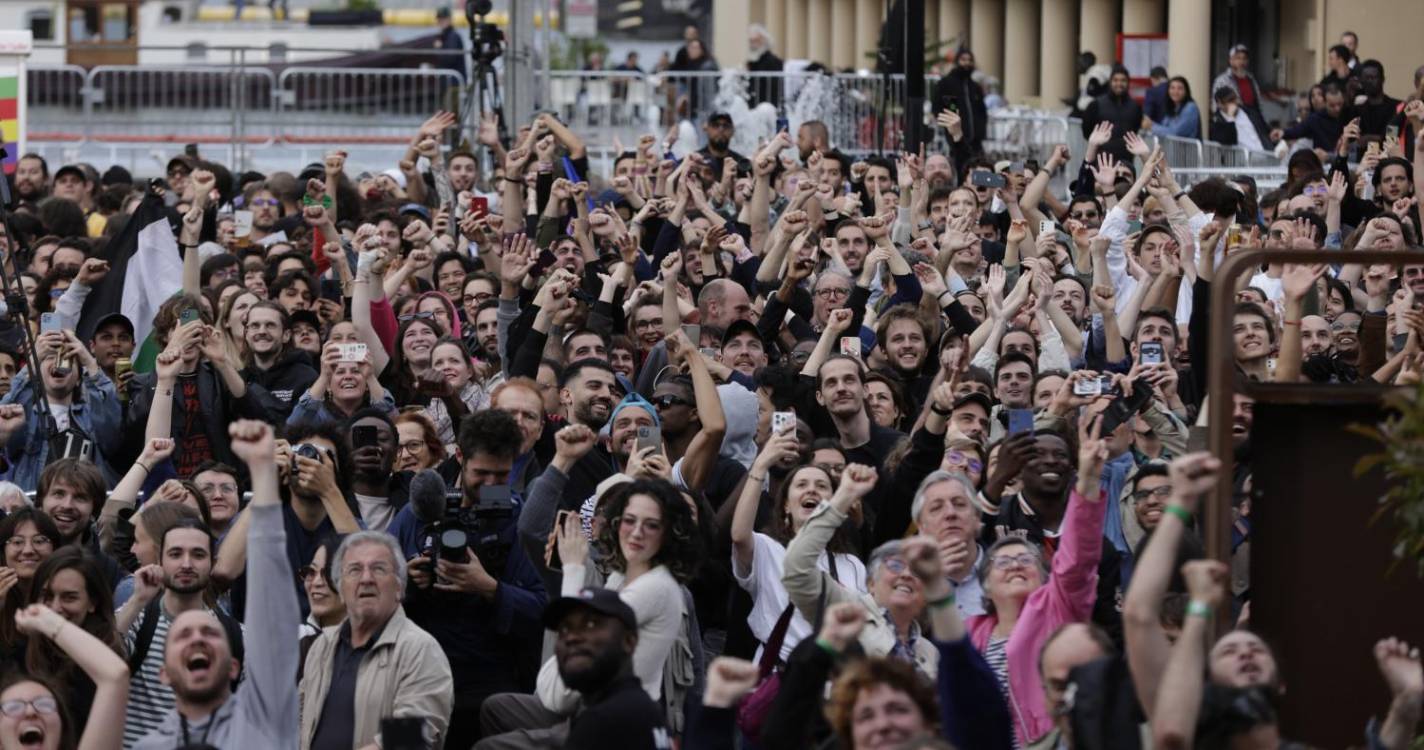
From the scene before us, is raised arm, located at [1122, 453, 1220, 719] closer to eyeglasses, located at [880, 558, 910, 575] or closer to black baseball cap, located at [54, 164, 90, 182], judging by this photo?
eyeglasses, located at [880, 558, 910, 575]

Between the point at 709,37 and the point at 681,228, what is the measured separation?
57394 millimetres

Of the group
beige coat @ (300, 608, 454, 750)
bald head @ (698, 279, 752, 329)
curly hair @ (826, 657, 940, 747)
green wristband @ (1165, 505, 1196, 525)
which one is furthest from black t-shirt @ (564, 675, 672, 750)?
bald head @ (698, 279, 752, 329)

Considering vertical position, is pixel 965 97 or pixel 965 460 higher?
pixel 965 97

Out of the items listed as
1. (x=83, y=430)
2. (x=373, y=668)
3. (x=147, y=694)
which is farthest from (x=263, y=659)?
(x=83, y=430)

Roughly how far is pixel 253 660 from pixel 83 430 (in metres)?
4.25

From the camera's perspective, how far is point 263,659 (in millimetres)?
8031

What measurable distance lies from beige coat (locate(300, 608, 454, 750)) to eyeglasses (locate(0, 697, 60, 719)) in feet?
2.98

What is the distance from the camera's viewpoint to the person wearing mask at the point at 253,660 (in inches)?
314

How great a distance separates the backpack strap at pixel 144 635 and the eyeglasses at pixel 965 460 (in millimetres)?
3069

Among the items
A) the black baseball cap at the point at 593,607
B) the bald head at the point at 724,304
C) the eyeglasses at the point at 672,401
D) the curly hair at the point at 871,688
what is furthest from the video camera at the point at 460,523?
the bald head at the point at 724,304

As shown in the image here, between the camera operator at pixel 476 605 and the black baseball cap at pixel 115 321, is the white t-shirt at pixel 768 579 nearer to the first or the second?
the camera operator at pixel 476 605

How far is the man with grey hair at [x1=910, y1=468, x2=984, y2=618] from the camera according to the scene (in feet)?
28.9

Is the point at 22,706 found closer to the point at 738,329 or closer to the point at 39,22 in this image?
the point at 738,329

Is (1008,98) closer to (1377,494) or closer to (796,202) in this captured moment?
(796,202)
